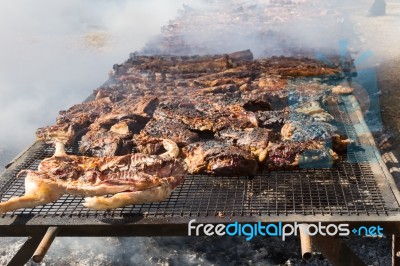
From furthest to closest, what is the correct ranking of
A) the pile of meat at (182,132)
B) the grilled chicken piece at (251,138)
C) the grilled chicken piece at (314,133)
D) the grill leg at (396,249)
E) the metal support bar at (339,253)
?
the grilled chicken piece at (314,133)
the grilled chicken piece at (251,138)
the pile of meat at (182,132)
the grill leg at (396,249)
the metal support bar at (339,253)

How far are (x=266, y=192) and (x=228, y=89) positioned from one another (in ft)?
11.5

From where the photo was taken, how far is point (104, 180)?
420 cm

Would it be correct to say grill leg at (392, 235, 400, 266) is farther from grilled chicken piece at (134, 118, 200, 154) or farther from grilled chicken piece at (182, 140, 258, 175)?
grilled chicken piece at (134, 118, 200, 154)

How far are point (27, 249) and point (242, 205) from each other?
2.06 metres

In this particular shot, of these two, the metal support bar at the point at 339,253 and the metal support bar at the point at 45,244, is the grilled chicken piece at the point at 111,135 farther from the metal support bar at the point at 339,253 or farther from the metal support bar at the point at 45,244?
the metal support bar at the point at 339,253

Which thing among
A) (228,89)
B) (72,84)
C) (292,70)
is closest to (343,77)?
(292,70)

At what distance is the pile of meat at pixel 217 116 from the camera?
185 inches

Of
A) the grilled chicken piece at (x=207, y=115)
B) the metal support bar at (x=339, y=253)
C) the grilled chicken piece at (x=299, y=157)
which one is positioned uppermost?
the grilled chicken piece at (x=207, y=115)

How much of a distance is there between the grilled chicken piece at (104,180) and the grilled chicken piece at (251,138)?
876mm

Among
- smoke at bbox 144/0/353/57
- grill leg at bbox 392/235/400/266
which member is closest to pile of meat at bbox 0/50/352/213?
grill leg at bbox 392/235/400/266

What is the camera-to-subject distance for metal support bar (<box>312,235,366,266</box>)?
11.9 ft

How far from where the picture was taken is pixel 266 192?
4.31 meters

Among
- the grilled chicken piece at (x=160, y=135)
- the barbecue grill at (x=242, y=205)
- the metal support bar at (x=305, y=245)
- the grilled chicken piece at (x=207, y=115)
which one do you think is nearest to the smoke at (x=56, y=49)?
the grilled chicken piece at (x=207, y=115)

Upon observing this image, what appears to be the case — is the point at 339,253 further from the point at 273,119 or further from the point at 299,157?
the point at 273,119
